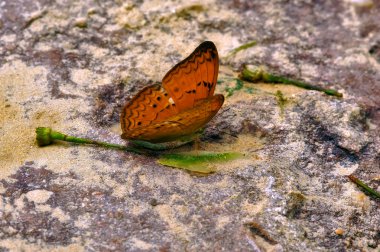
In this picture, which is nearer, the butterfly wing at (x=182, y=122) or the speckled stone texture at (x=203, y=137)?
the speckled stone texture at (x=203, y=137)

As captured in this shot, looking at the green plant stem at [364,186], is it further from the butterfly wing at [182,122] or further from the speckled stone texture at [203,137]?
the butterfly wing at [182,122]

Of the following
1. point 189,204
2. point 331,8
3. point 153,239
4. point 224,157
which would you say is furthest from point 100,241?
point 331,8

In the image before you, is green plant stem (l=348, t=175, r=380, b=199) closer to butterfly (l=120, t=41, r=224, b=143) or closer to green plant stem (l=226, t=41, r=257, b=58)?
butterfly (l=120, t=41, r=224, b=143)

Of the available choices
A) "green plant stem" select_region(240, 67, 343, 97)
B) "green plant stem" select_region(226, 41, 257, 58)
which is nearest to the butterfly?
"green plant stem" select_region(240, 67, 343, 97)

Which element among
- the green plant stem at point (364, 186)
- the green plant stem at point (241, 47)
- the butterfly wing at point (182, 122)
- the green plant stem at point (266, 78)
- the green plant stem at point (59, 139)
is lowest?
the green plant stem at point (364, 186)

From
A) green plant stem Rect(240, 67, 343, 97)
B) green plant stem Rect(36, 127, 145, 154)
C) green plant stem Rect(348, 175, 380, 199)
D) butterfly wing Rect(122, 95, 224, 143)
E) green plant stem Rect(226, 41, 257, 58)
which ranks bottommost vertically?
green plant stem Rect(348, 175, 380, 199)

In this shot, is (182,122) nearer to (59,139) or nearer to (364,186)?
(59,139)

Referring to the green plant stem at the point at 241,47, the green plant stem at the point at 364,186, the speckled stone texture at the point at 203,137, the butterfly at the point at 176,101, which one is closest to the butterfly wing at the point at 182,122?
the butterfly at the point at 176,101

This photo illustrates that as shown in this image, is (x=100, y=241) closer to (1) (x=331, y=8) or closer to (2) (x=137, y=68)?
(2) (x=137, y=68)
